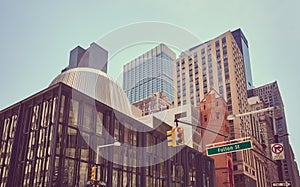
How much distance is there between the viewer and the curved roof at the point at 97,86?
47.5m

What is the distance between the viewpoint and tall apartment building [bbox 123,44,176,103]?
8674cm

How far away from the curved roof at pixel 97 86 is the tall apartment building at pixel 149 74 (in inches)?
1030

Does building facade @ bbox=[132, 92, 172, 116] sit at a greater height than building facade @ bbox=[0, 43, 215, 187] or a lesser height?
greater

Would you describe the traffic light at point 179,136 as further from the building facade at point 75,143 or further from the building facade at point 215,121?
the building facade at point 215,121

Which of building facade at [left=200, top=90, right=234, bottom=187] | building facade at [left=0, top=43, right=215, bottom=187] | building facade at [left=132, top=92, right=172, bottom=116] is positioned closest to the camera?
building facade at [left=0, top=43, right=215, bottom=187]

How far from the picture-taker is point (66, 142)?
106 feet

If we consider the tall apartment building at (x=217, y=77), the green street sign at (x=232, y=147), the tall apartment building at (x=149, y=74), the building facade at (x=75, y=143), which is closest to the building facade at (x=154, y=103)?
the tall apartment building at (x=149, y=74)

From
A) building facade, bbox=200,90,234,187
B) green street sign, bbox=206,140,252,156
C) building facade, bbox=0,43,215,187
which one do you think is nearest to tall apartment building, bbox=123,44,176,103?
building facade, bbox=200,90,234,187

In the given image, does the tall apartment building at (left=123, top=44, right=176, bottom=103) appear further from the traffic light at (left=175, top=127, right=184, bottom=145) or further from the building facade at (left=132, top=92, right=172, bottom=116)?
the traffic light at (left=175, top=127, right=184, bottom=145)

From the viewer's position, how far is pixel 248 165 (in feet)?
323

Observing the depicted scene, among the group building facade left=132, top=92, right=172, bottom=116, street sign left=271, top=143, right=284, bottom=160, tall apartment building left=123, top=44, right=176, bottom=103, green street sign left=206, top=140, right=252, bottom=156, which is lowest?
street sign left=271, top=143, right=284, bottom=160

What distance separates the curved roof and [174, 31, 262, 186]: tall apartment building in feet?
188

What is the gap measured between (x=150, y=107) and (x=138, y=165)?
66327 millimetres

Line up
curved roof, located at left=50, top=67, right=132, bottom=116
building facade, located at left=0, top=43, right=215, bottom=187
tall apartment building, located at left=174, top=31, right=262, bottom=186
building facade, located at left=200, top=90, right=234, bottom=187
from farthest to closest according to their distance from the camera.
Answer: tall apartment building, located at left=174, top=31, right=262, bottom=186 < building facade, located at left=200, top=90, right=234, bottom=187 < curved roof, located at left=50, top=67, right=132, bottom=116 < building facade, located at left=0, top=43, right=215, bottom=187
